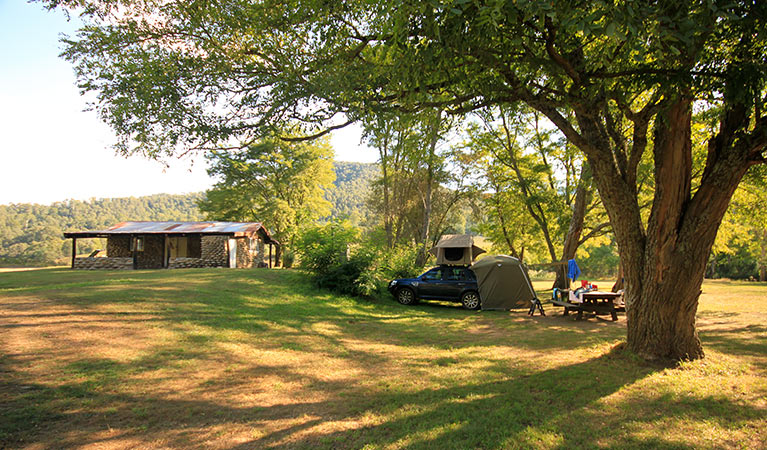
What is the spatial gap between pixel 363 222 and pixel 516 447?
50.6 metres

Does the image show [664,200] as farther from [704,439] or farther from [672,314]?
[704,439]

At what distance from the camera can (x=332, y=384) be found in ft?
16.6

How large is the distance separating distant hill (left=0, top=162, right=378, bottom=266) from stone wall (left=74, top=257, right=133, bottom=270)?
18.0m

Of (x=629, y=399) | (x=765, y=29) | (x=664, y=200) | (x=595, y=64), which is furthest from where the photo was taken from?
(x=664, y=200)

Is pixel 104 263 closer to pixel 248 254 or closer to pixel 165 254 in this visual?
pixel 165 254

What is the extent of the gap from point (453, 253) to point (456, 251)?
0.61 feet

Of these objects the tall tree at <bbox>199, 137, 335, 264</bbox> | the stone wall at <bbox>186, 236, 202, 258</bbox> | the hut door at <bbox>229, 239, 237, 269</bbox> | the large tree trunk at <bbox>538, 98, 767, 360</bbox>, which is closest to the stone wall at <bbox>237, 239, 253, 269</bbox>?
the hut door at <bbox>229, 239, 237, 269</bbox>

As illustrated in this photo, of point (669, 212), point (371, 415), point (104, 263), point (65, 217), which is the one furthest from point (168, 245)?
point (65, 217)

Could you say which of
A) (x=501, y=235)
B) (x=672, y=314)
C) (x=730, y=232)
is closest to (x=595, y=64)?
(x=672, y=314)

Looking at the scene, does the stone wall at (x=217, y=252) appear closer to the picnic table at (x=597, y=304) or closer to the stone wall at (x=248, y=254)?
the stone wall at (x=248, y=254)

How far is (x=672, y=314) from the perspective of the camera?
5602 millimetres

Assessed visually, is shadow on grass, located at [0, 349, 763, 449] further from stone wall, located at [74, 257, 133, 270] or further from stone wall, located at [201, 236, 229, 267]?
stone wall, located at [74, 257, 133, 270]

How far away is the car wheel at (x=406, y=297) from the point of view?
1405cm

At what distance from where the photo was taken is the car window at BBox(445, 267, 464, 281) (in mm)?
13938
